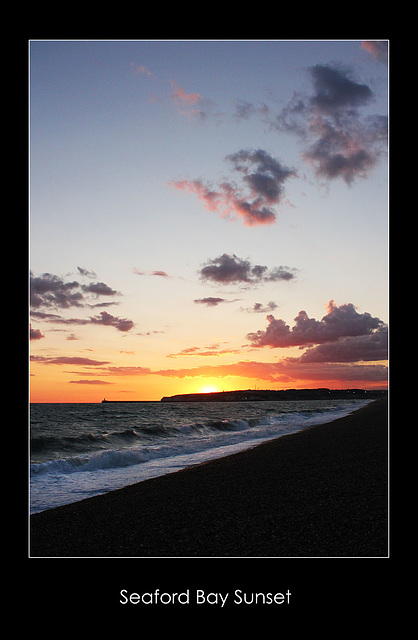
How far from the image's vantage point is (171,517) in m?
9.27

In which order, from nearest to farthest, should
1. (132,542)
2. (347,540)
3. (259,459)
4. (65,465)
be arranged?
(347,540) → (132,542) → (259,459) → (65,465)

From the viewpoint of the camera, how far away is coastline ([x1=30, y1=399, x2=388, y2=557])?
7301mm

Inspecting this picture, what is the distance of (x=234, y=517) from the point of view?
8.90 meters

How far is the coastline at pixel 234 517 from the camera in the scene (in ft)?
24.0

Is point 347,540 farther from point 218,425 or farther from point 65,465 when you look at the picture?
point 218,425

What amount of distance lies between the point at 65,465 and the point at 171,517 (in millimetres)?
13267
